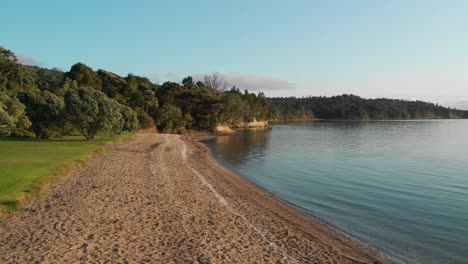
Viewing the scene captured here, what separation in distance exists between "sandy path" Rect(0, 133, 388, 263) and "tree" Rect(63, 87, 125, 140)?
21607 mm

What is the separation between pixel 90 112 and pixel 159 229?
3294 centimetres

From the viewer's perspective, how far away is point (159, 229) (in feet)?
45.4

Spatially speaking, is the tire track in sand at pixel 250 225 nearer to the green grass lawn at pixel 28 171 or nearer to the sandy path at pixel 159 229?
the sandy path at pixel 159 229

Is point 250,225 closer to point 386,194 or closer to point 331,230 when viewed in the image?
point 331,230

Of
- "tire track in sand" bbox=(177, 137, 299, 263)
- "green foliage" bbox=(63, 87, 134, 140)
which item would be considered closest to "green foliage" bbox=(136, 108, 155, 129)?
"green foliage" bbox=(63, 87, 134, 140)

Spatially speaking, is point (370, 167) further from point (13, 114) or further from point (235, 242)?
point (13, 114)

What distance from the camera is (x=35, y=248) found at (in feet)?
36.6

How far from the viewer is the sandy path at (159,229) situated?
11.3 m

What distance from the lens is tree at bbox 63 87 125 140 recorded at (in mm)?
42469

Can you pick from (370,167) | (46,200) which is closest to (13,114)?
(46,200)

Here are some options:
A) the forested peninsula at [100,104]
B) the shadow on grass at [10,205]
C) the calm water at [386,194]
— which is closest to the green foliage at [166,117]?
the forested peninsula at [100,104]

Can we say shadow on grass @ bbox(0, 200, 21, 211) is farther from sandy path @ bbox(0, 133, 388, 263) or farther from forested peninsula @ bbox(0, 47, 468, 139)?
forested peninsula @ bbox(0, 47, 468, 139)

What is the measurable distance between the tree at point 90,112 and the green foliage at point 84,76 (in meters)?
43.8

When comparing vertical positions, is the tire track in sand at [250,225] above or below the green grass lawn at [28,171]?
below
